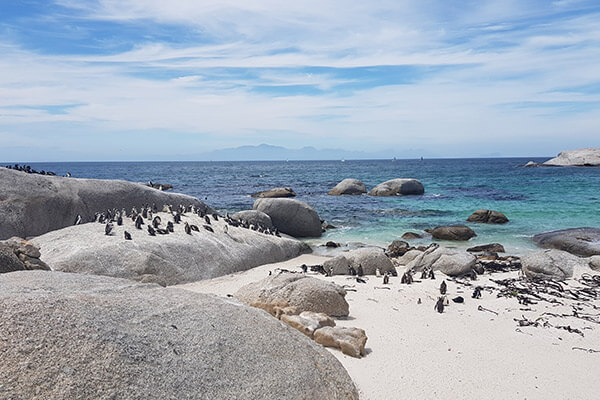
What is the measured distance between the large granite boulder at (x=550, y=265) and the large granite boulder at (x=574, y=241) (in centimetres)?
512

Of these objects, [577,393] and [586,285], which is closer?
[577,393]

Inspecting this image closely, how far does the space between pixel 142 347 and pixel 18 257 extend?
3.87 metres

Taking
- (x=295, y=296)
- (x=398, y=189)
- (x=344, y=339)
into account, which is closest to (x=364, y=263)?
(x=295, y=296)

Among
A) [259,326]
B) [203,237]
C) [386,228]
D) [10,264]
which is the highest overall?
[10,264]

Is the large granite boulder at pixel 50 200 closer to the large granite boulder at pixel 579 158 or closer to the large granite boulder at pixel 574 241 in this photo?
the large granite boulder at pixel 574 241

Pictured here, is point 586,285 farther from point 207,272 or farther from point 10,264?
point 10,264

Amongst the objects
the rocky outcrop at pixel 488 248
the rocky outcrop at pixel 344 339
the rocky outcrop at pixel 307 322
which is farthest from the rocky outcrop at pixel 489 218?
the rocky outcrop at pixel 344 339

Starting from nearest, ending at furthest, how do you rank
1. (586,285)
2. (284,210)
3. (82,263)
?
1. (82,263)
2. (586,285)
3. (284,210)

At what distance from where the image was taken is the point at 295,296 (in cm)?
841

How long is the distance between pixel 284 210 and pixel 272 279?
47.4 feet

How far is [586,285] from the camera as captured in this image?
39.3 ft

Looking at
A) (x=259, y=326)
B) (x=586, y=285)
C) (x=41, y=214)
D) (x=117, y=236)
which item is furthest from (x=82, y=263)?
(x=586, y=285)

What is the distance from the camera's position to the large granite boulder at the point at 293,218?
2311 centimetres

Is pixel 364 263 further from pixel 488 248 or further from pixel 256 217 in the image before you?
pixel 256 217
